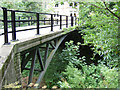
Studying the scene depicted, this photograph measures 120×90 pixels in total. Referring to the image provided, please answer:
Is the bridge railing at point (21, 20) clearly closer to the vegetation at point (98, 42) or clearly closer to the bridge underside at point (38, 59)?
the vegetation at point (98, 42)

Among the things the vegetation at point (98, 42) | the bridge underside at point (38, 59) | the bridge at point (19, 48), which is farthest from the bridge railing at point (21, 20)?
the bridge underside at point (38, 59)

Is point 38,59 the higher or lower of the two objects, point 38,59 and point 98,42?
the lower

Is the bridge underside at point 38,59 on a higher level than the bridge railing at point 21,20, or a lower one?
lower

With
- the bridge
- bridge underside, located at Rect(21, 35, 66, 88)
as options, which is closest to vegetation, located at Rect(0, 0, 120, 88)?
the bridge

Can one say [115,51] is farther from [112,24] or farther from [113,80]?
[113,80]

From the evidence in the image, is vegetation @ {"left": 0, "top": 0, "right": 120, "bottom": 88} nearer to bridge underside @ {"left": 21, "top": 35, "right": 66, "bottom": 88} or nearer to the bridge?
the bridge

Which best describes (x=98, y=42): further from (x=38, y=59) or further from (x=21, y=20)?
(x=38, y=59)

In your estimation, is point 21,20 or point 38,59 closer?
point 21,20

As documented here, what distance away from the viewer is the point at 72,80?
6832mm

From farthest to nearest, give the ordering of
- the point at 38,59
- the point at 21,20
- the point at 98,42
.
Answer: the point at 38,59 → the point at 21,20 → the point at 98,42

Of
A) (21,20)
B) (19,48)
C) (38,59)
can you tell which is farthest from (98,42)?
(38,59)

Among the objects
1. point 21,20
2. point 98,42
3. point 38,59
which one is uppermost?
point 21,20

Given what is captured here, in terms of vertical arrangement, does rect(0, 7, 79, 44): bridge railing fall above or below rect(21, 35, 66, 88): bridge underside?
above

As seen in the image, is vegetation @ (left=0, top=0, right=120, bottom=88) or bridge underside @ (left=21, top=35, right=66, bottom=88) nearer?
vegetation @ (left=0, top=0, right=120, bottom=88)
